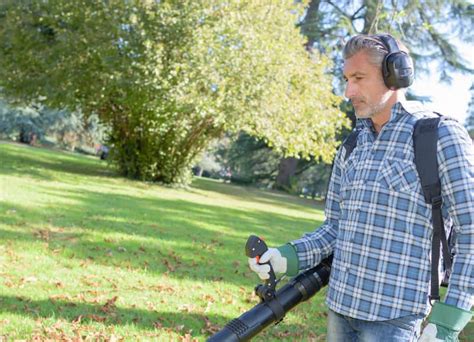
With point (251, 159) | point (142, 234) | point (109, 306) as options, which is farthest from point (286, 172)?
point (109, 306)

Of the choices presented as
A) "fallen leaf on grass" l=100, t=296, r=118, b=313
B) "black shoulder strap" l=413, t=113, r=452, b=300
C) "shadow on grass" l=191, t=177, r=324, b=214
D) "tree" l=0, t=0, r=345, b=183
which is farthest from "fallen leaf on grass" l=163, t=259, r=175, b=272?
"shadow on grass" l=191, t=177, r=324, b=214

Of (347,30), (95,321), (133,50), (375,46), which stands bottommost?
(95,321)

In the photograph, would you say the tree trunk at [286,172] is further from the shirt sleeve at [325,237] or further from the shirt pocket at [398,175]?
the shirt pocket at [398,175]

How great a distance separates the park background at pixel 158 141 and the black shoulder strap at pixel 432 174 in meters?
3.02

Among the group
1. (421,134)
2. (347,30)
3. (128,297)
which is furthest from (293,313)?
(347,30)

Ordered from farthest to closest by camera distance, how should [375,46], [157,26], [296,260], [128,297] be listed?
1. [157,26]
2. [128,297]
3. [296,260]
4. [375,46]

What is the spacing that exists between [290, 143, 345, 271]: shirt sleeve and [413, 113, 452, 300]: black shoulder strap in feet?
1.63

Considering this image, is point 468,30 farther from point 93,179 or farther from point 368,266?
point 368,266

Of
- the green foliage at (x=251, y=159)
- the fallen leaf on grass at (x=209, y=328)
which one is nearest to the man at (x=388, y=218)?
the fallen leaf on grass at (x=209, y=328)

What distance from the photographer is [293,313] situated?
5.76 meters

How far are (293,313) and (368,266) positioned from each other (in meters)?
3.83

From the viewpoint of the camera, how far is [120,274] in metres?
6.16

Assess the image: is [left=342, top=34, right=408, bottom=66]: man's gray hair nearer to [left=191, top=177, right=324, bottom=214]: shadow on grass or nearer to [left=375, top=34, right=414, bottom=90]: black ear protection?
[left=375, top=34, right=414, bottom=90]: black ear protection

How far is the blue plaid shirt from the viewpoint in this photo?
1.88 metres
